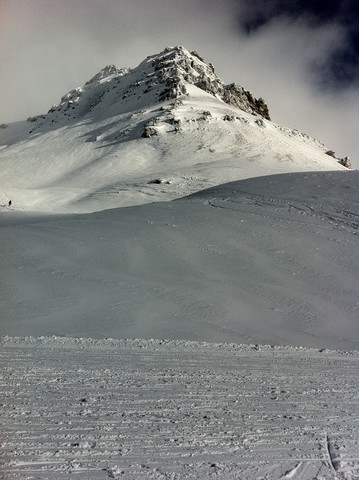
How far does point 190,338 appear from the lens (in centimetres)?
731

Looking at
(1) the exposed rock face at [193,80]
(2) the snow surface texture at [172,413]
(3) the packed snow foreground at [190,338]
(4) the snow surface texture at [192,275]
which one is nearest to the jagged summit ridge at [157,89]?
(1) the exposed rock face at [193,80]

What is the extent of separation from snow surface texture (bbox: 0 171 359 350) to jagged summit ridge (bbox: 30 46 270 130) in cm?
5636

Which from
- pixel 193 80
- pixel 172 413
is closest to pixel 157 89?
pixel 193 80

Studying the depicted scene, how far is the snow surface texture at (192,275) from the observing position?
7824 millimetres

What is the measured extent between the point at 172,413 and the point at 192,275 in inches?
247

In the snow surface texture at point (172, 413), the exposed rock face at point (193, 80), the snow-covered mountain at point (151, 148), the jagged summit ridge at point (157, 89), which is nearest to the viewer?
the snow surface texture at point (172, 413)

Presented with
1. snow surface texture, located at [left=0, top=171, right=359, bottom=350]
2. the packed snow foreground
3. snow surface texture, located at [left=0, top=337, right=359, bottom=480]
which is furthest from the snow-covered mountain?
snow surface texture, located at [left=0, top=337, right=359, bottom=480]

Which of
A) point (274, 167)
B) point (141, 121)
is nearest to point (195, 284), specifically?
point (274, 167)

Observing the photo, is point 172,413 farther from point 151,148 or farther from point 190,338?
point 151,148

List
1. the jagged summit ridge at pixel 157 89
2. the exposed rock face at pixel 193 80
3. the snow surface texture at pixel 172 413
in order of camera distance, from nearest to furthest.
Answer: the snow surface texture at pixel 172 413, the jagged summit ridge at pixel 157 89, the exposed rock face at pixel 193 80

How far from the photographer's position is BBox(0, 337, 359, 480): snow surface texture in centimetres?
349

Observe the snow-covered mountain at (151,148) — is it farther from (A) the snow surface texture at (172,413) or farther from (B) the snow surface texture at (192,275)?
(A) the snow surface texture at (172,413)

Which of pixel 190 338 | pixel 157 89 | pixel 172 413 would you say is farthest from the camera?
pixel 157 89

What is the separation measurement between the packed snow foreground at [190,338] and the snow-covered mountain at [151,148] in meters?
13.3
